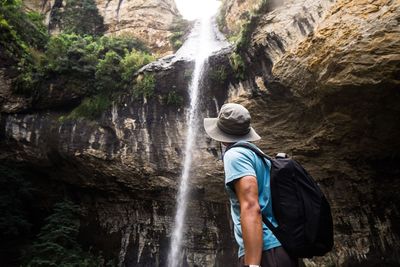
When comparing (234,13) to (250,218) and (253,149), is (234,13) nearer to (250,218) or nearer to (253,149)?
(253,149)

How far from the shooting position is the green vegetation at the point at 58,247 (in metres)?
7.61

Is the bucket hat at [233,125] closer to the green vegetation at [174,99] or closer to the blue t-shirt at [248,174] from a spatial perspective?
the blue t-shirt at [248,174]

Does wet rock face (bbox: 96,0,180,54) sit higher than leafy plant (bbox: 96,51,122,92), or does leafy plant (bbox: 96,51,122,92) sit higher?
wet rock face (bbox: 96,0,180,54)

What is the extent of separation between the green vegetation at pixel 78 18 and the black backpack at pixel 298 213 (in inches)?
621

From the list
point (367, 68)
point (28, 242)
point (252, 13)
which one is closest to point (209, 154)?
point (252, 13)

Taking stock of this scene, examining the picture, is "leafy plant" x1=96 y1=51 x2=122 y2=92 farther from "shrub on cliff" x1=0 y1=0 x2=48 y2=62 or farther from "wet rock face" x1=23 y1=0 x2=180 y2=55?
"wet rock face" x1=23 y1=0 x2=180 y2=55

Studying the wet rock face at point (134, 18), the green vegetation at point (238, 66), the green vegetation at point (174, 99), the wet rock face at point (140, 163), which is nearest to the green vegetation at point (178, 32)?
the wet rock face at point (134, 18)

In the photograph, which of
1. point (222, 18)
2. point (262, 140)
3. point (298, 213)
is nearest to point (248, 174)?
point (298, 213)

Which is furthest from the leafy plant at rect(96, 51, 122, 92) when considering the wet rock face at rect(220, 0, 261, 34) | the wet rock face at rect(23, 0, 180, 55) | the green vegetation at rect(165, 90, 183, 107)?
the wet rock face at rect(23, 0, 180, 55)

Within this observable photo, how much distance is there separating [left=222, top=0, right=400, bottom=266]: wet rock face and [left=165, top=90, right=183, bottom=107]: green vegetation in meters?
1.57

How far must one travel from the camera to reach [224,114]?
2172 millimetres

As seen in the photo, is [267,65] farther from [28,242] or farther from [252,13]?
[28,242]

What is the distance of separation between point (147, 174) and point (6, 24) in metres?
6.44

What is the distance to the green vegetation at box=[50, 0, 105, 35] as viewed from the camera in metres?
15.9
